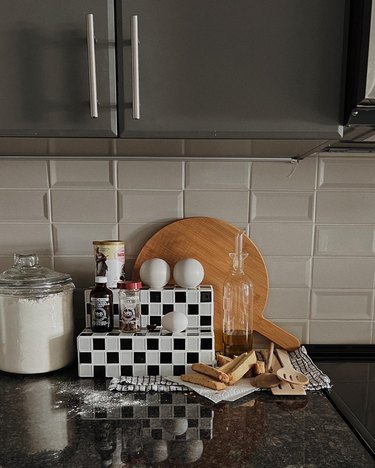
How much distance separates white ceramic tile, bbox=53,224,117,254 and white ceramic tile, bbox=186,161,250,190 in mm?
263

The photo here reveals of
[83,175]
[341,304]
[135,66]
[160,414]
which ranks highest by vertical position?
[135,66]

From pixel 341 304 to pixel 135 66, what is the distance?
876 mm

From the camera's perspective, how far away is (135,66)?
2.56 feet

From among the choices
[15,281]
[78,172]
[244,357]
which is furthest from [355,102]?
[15,281]

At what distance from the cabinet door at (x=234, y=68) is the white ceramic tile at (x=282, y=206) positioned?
0.35m

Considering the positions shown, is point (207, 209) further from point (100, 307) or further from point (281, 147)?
point (100, 307)

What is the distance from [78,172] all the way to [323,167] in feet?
2.28

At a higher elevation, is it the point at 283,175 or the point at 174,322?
the point at 283,175

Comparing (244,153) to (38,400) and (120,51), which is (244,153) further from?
(38,400)

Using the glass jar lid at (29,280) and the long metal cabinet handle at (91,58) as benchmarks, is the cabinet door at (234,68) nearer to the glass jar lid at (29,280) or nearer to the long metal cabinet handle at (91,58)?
the long metal cabinet handle at (91,58)

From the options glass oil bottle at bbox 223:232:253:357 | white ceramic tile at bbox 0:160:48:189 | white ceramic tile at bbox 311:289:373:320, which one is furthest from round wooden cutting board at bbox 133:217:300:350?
white ceramic tile at bbox 0:160:48:189

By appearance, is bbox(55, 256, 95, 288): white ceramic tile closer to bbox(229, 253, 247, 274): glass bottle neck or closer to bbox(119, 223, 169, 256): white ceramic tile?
bbox(119, 223, 169, 256): white ceramic tile

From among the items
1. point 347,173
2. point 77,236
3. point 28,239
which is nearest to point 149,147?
point 77,236

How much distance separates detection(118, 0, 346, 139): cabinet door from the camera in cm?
80
